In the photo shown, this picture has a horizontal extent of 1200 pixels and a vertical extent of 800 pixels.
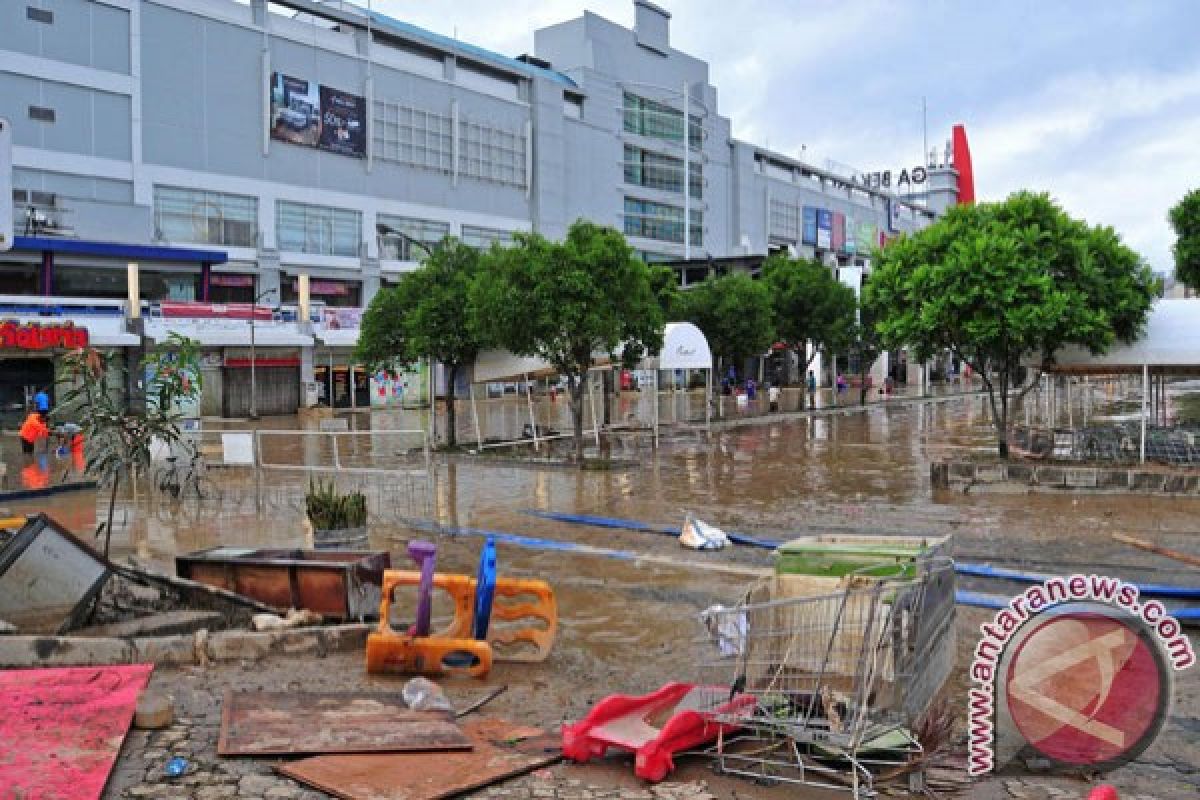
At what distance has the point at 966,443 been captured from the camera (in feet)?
86.4

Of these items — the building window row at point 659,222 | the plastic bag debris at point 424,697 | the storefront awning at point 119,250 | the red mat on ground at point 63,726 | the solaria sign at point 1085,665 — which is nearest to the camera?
the solaria sign at point 1085,665

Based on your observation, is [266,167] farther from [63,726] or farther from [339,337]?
[63,726]

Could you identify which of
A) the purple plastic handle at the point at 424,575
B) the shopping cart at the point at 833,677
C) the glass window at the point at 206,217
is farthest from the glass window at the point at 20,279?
the shopping cart at the point at 833,677

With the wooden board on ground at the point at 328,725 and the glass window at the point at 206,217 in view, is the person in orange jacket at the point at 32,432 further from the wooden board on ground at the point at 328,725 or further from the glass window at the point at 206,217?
the glass window at the point at 206,217

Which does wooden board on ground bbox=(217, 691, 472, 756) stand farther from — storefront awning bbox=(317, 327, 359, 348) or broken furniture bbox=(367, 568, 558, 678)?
storefront awning bbox=(317, 327, 359, 348)

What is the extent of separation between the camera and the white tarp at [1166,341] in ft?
58.6

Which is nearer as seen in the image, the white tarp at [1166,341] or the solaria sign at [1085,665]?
the solaria sign at [1085,665]

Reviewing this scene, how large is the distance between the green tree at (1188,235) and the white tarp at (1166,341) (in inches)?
418

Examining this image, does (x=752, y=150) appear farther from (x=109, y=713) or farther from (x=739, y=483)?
(x=109, y=713)

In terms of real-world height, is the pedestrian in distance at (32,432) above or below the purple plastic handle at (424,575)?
above

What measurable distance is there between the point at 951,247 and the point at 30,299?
33891 millimetres

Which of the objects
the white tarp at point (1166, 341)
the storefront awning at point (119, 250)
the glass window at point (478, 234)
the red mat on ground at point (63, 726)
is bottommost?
the red mat on ground at point (63, 726)

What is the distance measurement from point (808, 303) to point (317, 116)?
29.3 m

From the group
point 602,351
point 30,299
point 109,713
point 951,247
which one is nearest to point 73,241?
point 30,299
